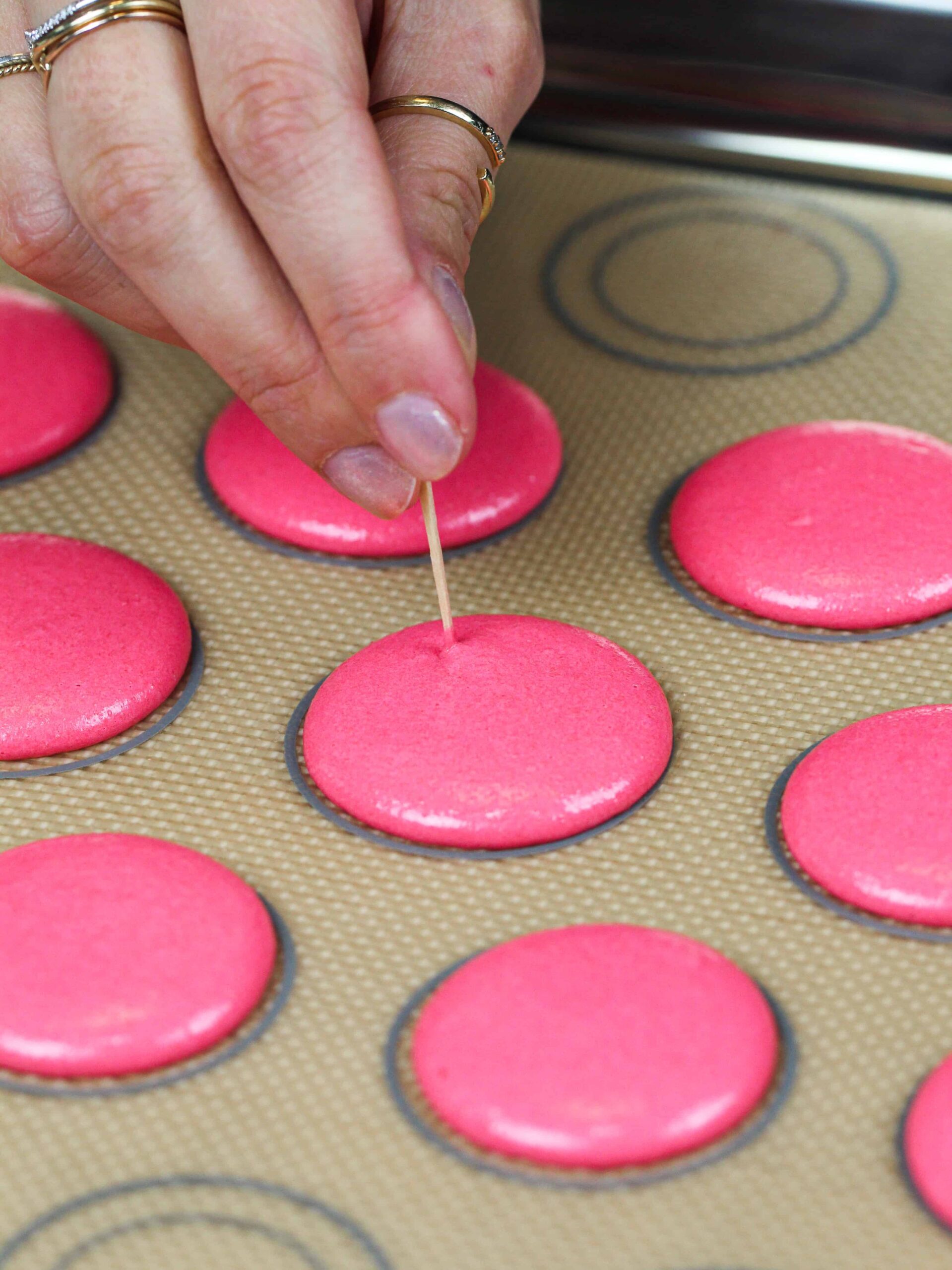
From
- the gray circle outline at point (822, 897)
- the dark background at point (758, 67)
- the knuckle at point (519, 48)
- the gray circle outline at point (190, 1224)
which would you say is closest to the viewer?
the gray circle outline at point (190, 1224)

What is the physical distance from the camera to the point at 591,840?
0.65 m

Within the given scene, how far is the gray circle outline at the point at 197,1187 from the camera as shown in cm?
51

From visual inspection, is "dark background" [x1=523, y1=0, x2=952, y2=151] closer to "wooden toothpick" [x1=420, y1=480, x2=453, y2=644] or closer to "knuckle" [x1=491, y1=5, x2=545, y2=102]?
"knuckle" [x1=491, y1=5, x2=545, y2=102]

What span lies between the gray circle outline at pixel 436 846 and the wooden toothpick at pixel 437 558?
9cm

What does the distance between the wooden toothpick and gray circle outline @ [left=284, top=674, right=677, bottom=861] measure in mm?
92

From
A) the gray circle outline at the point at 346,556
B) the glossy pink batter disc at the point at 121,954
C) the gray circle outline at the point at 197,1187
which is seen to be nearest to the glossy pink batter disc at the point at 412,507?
the gray circle outline at the point at 346,556

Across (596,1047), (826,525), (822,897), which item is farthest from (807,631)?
(596,1047)

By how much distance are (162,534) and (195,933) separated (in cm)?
29

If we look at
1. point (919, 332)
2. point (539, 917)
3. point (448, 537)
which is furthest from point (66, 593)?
point (919, 332)

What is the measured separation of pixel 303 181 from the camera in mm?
583

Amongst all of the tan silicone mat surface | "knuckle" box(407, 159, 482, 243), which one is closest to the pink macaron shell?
the tan silicone mat surface

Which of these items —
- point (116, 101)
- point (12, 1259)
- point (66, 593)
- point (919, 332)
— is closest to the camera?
point (12, 1259)

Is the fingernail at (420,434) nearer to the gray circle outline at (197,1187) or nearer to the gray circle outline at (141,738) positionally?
the gray circle outline at (141,738)

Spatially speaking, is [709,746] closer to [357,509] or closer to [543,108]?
[357,509]
